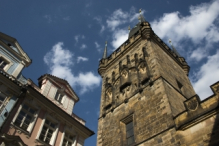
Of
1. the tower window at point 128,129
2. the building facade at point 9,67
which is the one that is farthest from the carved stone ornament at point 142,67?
the building facade at point 9,67

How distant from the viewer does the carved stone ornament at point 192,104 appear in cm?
849

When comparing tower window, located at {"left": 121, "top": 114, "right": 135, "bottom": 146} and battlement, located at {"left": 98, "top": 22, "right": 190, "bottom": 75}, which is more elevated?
battlement, located at {"left": 98, "top": 22, "right": 190, "bottom": 75}

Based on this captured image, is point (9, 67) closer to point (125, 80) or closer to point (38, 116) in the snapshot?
point (38, 116)

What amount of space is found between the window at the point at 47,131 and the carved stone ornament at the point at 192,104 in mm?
7238

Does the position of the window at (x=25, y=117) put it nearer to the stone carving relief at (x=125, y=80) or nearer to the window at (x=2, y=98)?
the window at (x=2, y=98)

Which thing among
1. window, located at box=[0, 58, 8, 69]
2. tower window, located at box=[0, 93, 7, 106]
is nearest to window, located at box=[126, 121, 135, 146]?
tower window, located at box=[0, 93, 7, 106]

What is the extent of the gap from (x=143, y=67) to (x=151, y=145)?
6162 millimetres

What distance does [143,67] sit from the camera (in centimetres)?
1374

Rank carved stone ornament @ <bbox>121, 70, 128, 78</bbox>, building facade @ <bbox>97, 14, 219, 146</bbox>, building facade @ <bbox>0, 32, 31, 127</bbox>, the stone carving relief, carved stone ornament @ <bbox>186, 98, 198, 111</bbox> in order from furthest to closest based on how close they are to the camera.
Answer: carved stone ornament @ <bbox>121, 70, 128, 78</bbox>, the stone carving relief, building facade @ <bbox>0, 32, 31, 127</bbox>, carved stone ornament @ <bbox>186, 98, 198, 111</bbox>, building facade @ <bbox>97, 14, 219, 146</bbox>

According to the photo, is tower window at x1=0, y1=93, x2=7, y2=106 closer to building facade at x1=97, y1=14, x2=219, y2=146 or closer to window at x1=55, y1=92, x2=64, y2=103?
window at x1=55, y1=92, x2=64, y2=103

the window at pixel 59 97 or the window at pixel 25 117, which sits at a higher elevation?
the window at pixel 59 97

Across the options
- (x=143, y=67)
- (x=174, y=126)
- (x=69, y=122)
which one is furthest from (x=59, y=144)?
(x=143, y=67)

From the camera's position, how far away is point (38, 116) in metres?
10.7

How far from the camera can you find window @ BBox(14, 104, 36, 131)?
969 centimetres
